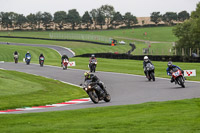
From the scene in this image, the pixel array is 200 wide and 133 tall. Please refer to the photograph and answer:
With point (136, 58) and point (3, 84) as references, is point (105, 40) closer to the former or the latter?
point (136, 58)

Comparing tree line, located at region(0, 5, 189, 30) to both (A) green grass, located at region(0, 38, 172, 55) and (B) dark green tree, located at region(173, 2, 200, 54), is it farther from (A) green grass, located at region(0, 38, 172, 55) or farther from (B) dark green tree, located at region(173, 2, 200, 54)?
(B) dark green tree, located at region(173, 2, 200, 54)

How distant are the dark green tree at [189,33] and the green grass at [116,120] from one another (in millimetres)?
60146

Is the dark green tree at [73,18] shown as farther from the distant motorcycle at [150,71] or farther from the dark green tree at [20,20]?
the distant motorcycle at [150,71]

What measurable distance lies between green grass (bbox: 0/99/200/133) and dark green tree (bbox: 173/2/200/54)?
6015 cm

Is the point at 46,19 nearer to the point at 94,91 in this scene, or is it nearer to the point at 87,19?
the point at 87,19

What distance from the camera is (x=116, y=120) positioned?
36.7ft

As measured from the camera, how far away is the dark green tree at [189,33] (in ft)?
244

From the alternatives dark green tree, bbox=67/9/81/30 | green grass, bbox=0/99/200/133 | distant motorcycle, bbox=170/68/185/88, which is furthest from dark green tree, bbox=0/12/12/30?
green grass, bbox=0/99/200/133

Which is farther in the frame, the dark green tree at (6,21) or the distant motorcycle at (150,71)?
the dark green tree at (6,21)

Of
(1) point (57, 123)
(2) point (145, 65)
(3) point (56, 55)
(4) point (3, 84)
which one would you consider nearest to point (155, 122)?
(1) point (57, 123)

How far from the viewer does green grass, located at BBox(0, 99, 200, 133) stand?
32.1 ft

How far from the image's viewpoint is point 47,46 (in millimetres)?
89750

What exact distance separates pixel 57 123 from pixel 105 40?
305ft

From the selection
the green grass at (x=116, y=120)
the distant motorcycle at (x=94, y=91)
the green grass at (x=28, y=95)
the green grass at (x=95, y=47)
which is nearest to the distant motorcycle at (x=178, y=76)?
the green grass at (x=28, y=95)
